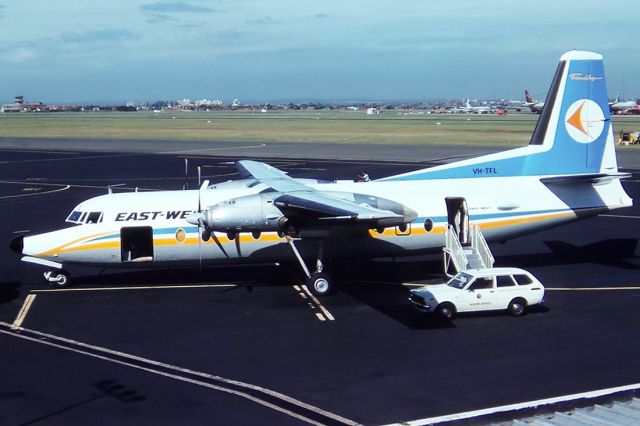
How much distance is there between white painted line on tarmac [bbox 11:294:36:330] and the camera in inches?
824

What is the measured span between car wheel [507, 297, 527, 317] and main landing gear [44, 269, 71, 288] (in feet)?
47.2

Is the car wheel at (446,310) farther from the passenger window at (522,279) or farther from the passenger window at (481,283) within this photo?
the passenger window at (522,279)

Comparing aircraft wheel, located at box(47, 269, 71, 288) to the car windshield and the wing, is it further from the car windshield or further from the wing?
the car windshield

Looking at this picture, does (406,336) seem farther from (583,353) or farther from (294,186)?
(294,186)

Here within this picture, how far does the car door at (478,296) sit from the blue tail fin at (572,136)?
23.1ft

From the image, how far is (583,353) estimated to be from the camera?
18.0 meters

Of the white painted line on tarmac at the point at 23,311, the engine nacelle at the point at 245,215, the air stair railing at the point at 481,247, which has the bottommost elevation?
the white painted line on tarmac at the point at 23,311

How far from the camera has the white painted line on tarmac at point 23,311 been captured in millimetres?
20922

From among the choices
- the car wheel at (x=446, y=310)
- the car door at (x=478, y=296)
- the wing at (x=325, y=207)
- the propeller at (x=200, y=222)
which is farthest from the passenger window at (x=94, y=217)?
the car door at (x=478, y=296)

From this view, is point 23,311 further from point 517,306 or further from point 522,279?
point 522,279

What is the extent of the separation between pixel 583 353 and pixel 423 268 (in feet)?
34.5

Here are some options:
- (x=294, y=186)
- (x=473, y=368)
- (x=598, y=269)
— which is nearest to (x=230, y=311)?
(x=294, y=186)

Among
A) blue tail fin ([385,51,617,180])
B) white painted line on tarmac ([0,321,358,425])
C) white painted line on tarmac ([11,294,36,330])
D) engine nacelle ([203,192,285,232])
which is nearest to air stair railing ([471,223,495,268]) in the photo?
blue tail fin ([385,51,617,180])

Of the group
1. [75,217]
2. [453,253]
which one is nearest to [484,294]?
[453,253]
